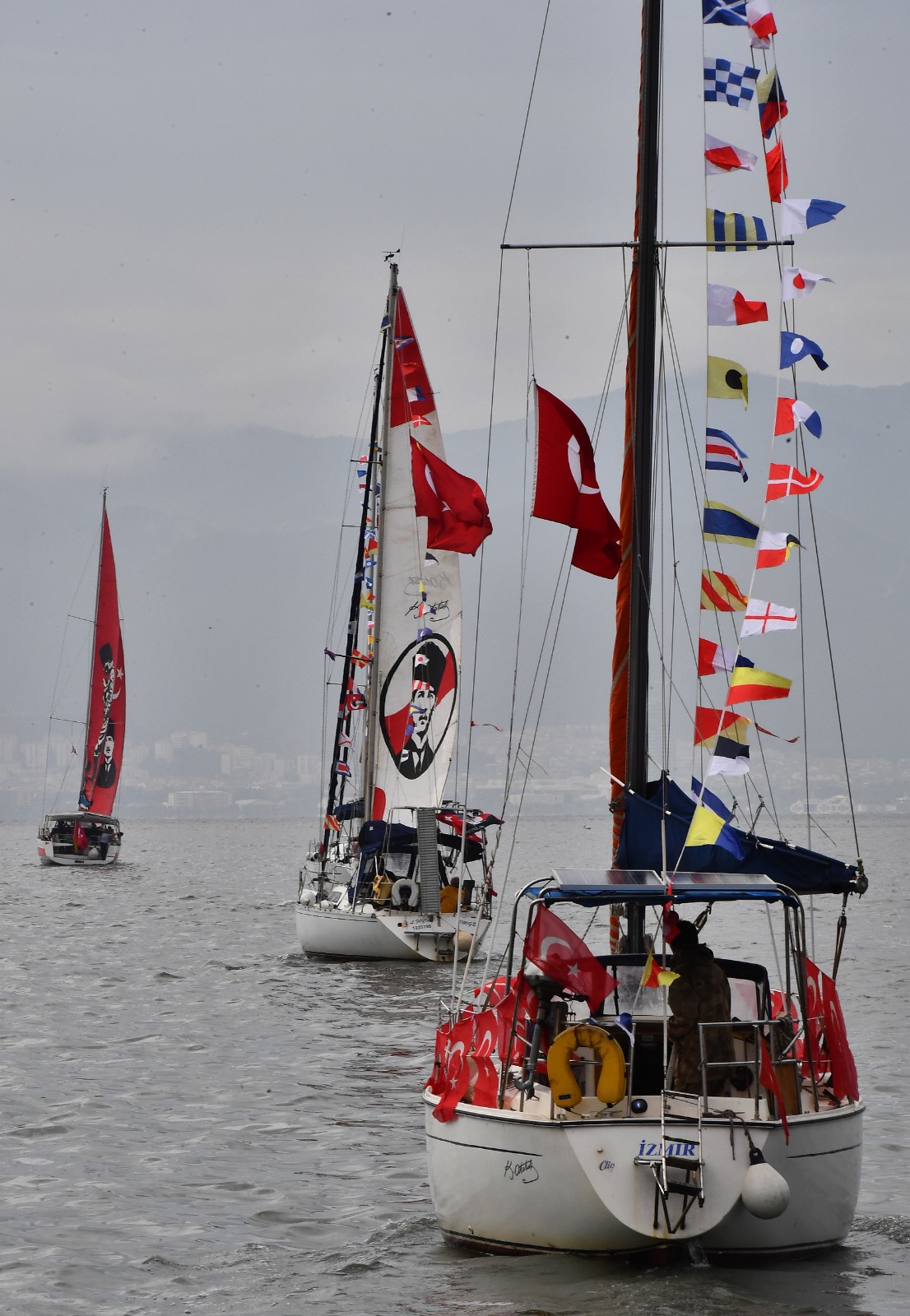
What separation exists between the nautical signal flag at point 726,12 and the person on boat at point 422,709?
2150cm

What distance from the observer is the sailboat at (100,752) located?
73688 mm

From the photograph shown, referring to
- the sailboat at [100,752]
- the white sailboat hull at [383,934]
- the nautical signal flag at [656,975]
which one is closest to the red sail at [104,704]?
the sailboat at [100,752]

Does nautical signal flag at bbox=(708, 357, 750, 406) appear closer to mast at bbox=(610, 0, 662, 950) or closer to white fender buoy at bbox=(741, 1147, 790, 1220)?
mast at bbox=(610, 0, 662, 950)

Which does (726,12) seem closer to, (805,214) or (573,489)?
(805,214)

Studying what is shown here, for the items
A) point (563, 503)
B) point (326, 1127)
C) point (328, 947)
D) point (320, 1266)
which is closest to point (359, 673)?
point (328, 947)

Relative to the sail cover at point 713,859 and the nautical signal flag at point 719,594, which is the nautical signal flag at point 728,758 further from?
the nautical signal flag at point 719,594

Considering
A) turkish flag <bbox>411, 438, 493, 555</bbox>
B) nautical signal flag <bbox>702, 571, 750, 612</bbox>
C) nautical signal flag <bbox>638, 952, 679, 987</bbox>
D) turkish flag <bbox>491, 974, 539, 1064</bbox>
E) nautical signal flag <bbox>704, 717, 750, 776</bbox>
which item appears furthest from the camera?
turkish flag <bbox>411, 438, 493, 555</bbox>

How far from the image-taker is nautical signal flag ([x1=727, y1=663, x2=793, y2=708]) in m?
10.5

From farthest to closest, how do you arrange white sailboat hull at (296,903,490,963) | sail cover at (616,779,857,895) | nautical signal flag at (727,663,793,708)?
1. white sailboat hull at (296,903,490,963)
2. sail cover at (616,779,857,895)
3. nautical signal flag at (727,663,793,708)

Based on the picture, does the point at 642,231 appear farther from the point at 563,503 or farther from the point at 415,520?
the point at 415,520

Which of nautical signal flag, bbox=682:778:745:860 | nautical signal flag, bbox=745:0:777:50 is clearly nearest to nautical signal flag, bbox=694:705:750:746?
nautical signal flag, bbox=682:778:745:860

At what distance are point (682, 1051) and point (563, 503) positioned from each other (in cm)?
486

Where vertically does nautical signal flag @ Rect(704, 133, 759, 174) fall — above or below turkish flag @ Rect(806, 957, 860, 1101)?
above

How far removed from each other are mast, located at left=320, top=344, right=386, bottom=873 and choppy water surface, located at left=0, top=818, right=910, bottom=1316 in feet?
14.1
